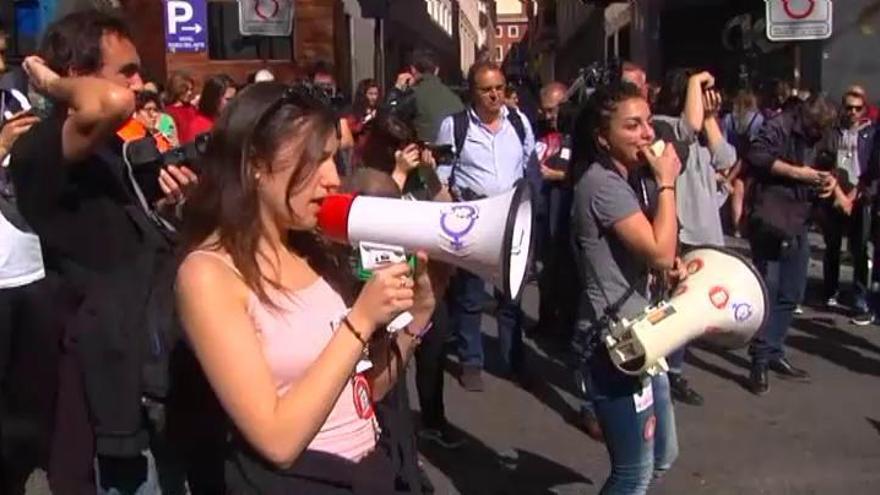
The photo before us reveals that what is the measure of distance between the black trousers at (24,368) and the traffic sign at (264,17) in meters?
11.8

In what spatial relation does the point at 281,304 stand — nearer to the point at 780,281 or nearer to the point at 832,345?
the point at 780,281

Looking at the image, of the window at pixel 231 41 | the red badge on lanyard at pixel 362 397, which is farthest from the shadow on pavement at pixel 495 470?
the window at pixel 231 41

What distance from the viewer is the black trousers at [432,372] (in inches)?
254

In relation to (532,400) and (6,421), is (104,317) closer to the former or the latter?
(6,421)

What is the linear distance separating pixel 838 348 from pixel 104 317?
6.26 m

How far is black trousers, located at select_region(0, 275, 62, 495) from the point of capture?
167 inches

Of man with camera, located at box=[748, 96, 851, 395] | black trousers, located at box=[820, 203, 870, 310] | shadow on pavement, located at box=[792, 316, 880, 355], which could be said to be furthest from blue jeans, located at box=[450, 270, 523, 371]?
black trousers, located at box=[820, 203, 870, 310]

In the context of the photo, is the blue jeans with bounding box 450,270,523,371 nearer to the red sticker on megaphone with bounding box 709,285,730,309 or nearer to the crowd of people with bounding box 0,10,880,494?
the crowd of people with bounding box 0,10,880,494

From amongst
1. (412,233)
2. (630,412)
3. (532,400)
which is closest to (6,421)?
(630,412)

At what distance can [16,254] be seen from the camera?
4355mm

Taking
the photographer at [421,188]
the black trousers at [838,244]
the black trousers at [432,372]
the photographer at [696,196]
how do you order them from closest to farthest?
the photographer at [421,188] < the black trousers at [432,372] < the photographer at [696,196] < the black trousers at [838,244]

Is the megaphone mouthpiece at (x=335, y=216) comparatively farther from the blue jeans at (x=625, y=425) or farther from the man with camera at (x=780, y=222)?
the man with camera at (x=780, y=222)

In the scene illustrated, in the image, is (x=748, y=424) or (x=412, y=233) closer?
(x=412, y=233)

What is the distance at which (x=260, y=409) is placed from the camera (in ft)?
7.87
